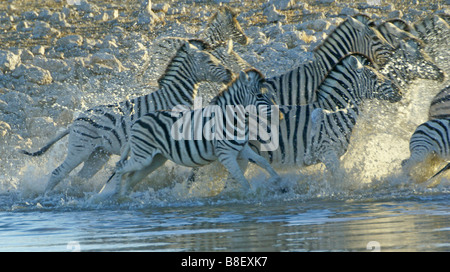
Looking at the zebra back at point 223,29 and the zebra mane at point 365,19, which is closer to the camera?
the zebra mane at point 365,19

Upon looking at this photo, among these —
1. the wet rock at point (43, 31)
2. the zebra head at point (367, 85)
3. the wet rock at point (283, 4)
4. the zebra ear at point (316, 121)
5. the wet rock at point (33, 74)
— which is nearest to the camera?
the zebra ear at point (316, 121)

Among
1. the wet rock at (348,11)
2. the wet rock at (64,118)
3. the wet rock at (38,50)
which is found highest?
the wet rock at (348,11)

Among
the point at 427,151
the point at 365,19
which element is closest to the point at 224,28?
the point at 365,19

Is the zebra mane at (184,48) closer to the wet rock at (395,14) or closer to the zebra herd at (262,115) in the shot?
the zebra herd at (262,115)

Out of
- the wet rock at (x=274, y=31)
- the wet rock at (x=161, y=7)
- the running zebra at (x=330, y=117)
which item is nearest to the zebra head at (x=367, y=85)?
the running zebra at (x=330, y=117)

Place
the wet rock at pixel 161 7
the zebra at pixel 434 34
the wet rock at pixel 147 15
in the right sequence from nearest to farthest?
the zebra at pixel 434 34, the wet rock at pixel 147 15, the wet rock at pixel 161 7

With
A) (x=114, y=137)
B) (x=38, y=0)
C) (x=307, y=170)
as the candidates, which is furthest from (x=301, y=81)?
(x=38, y=0)

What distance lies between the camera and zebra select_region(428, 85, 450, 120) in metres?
10.8

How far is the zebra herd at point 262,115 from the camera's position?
9773mm

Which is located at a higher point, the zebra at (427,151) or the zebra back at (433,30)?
the zebra back at (433,30)

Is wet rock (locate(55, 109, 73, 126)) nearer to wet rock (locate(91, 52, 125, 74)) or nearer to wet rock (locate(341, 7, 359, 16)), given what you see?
wet rock (locate(91, 52, 125, 74))

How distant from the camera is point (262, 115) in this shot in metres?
9.96

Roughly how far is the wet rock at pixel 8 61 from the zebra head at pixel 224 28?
144 inches

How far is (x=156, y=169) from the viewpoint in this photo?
10.8m
